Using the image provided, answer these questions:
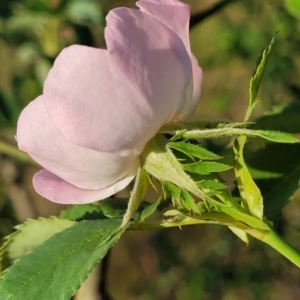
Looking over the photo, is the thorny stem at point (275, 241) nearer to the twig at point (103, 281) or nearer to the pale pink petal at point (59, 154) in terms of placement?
the pale pink petal at point (59, 154)

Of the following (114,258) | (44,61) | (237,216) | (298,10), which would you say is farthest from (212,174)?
(114,258)

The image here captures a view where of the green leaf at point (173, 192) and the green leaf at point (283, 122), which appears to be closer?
the green leaf at point (173, 192)

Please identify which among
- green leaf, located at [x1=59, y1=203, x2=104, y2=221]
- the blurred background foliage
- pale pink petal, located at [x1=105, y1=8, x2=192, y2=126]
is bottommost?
the blurred background foliage

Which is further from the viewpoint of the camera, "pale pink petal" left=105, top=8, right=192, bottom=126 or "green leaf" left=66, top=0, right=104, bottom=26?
"green leaf" left=66, top=0, right=104, bottom=26

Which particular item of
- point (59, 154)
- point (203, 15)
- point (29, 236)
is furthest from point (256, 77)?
point (203, 15)

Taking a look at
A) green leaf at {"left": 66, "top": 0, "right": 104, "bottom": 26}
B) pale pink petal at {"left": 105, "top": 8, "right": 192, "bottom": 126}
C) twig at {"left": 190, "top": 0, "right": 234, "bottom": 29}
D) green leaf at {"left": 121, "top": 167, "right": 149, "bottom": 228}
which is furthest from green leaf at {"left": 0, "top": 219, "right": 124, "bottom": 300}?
green leaf at {"left": 66, "top": 0, "right": 104, "bottom": 26}

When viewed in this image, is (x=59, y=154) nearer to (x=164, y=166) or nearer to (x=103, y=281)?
(x=164, y=166)

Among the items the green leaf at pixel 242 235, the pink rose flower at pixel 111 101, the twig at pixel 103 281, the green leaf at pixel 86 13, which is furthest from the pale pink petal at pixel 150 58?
the green leaf at pixel 86 13

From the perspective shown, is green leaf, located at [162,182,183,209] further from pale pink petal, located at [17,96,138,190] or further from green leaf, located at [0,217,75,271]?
green leaf, located at [0,217,75,271]
